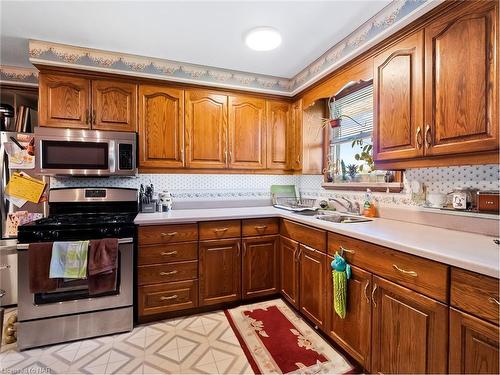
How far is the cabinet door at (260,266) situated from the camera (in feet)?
7.81

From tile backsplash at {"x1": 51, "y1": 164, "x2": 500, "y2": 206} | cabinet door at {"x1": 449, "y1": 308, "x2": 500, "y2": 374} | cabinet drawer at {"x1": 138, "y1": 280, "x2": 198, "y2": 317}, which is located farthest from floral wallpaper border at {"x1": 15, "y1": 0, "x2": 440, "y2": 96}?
cabinet drawer at {"x1": 138, "y1": 280, "x2": 198, "y2": 317}

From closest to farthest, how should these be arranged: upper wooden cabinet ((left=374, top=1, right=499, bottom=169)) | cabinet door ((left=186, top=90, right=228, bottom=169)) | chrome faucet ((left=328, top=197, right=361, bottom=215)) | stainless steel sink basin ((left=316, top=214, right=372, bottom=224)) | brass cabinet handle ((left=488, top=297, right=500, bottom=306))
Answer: brass cabinet handle ((left=488, top=297, right=500, bottom=306))
upper wooden cabinet ((left=374, top=1, right=499, bottom=169))
stainless steel sink basin ((left=316, top=214, right=372, bottom=224))
chrome faucet ((left=328, top=197, right=361, bottom=215))
cabinet door ((left=186, top=90, right=228, bottom=169))

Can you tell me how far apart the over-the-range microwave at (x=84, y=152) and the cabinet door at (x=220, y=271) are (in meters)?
1.02

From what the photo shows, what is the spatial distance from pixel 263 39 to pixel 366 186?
1.49m

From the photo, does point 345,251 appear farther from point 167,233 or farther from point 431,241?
point 167,233

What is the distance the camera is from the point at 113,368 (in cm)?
159

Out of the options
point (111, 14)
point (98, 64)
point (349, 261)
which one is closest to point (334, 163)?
point (349, 261)

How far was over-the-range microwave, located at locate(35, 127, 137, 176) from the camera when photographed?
2096mm

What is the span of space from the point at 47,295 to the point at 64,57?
1962 millimetres

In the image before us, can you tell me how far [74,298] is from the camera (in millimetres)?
1879

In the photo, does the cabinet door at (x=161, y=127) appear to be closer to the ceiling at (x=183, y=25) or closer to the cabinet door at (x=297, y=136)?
the ceiling at (x=183, y=25)

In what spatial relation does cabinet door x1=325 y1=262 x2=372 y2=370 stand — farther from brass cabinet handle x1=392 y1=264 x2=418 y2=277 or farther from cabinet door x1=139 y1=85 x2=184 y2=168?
cabinet door x1=139 y1=85 x2=184 y2=168

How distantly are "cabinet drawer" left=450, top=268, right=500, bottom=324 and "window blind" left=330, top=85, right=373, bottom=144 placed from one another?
1.53m

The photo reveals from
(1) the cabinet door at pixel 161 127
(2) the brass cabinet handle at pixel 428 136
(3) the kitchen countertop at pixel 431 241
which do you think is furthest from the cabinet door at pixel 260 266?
(2) the brass cabinet handle at pixel 428 136
